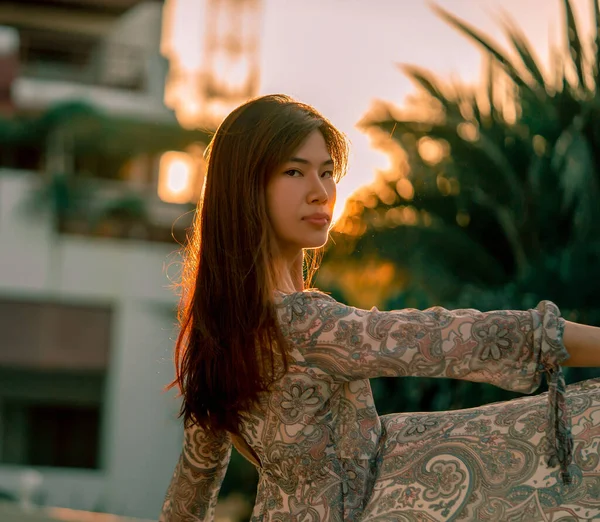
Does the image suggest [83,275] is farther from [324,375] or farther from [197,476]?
[324,375]

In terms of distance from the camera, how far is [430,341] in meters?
1.88

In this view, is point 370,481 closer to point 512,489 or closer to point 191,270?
point 512,489

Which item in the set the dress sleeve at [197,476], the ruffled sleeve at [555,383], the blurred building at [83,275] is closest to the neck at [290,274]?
the dress sleeve at [197,476]

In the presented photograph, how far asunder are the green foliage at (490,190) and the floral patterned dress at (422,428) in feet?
15.6

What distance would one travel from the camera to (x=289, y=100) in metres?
2.26

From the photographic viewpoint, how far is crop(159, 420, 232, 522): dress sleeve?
2338 millimetres

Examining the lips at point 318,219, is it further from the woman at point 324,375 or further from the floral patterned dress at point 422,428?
the floral patterned dress at point 422,428

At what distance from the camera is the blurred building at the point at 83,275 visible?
20.3 m

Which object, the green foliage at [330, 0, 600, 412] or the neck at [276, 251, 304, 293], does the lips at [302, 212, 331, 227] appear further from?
the green foliage at [330, 0, 600, 412]

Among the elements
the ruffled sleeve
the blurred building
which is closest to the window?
the blurred building

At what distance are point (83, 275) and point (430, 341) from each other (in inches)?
763

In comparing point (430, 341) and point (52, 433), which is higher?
point (430, 341)

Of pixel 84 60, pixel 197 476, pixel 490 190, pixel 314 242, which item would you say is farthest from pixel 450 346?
pixel 84 60

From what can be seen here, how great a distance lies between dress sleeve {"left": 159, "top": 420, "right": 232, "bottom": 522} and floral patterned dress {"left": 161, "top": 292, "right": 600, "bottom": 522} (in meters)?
0.22
